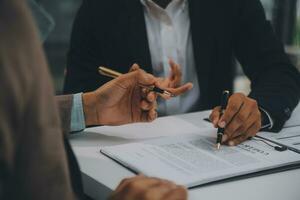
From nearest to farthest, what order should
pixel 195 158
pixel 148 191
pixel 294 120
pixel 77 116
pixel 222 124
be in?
pixel 148 191 < pixel 195 158 < pixel 222 124 < pixel 77 116 < pixel 294 120

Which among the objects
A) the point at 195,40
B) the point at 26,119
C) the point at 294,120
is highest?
the point at 26,119

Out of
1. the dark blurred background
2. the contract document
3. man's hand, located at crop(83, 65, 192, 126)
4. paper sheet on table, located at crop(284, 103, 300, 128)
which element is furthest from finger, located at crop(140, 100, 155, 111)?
the dark blurred background

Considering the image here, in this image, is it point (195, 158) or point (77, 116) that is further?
point (77, 116)

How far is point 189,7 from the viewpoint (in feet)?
6.31

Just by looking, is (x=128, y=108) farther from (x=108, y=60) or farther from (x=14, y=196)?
(x=14, y=196)

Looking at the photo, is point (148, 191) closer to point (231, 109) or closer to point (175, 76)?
point (231, 109)

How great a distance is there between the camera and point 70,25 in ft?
11.3

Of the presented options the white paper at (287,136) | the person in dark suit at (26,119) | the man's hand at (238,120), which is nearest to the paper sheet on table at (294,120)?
the white paper at (287,136)

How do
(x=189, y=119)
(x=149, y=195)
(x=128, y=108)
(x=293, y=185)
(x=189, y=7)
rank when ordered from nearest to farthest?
(x=149, y=195), (x=293, y=185), (x=128, y=108), (x=189, y=119), (x=189, y=7)

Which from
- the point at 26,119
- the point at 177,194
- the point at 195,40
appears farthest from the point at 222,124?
the point at 26,119

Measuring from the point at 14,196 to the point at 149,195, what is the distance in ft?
0.95

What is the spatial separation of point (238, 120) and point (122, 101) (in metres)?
0.33

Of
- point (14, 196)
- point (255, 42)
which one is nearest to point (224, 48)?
point (255, 42)

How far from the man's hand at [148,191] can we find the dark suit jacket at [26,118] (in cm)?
23
